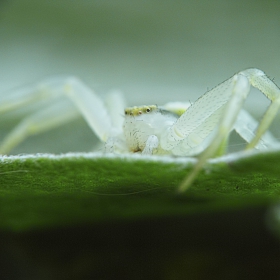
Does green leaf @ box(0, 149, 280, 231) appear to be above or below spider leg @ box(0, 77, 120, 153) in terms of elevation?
below

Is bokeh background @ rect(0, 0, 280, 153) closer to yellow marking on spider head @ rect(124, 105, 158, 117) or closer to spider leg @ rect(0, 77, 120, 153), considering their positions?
spider leg @ rect(0, 77, 120, 153)

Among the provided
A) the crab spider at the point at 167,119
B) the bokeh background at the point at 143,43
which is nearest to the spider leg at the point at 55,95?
the crab spider at the point at 167,119

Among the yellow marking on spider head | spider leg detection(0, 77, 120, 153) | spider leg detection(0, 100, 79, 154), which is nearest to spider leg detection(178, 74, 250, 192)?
the yellow marking on spider head

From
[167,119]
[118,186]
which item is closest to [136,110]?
[167,119]

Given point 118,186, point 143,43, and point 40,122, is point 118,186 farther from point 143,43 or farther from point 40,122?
point 143,43

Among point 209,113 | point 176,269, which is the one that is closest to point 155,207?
point 176,269

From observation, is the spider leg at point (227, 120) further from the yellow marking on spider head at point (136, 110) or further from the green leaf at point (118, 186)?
the yellow marking on spider head at point (136, 110)
